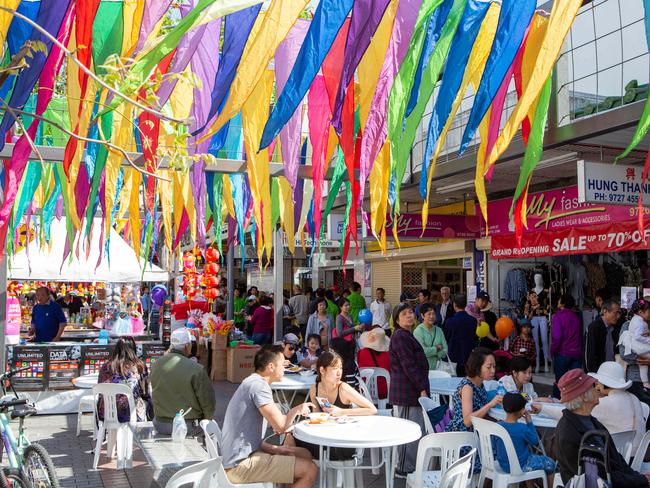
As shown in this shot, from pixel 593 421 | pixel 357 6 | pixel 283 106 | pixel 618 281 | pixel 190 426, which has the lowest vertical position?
pixel 190 426

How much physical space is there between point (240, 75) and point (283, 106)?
1.12 feet

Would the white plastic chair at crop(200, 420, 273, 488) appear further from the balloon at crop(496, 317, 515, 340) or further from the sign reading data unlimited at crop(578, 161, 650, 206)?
the balloon at crop(496, 317, 515, 340)

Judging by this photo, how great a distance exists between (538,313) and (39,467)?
10.6 m

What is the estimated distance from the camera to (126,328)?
14.5m

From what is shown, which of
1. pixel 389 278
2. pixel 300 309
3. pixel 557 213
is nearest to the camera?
pixel 557 213

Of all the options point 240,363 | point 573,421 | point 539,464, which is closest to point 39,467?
point 539,464

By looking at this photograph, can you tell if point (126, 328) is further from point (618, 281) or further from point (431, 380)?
point (618, 281)

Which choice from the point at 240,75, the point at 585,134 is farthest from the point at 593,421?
the point at 585,134

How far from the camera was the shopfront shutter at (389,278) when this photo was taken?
18.8 meters

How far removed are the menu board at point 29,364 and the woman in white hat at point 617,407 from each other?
829 cm

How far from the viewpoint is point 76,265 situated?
12.4m

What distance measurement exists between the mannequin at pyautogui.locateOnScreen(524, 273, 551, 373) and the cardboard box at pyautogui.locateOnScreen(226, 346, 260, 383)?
5556mm

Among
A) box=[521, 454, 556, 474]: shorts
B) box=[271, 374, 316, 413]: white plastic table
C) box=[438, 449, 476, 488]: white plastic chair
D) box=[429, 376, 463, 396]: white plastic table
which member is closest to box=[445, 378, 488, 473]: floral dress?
box=[521, 454, 556, 474]: shorts

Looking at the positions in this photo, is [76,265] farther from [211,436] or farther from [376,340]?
[211,436]
